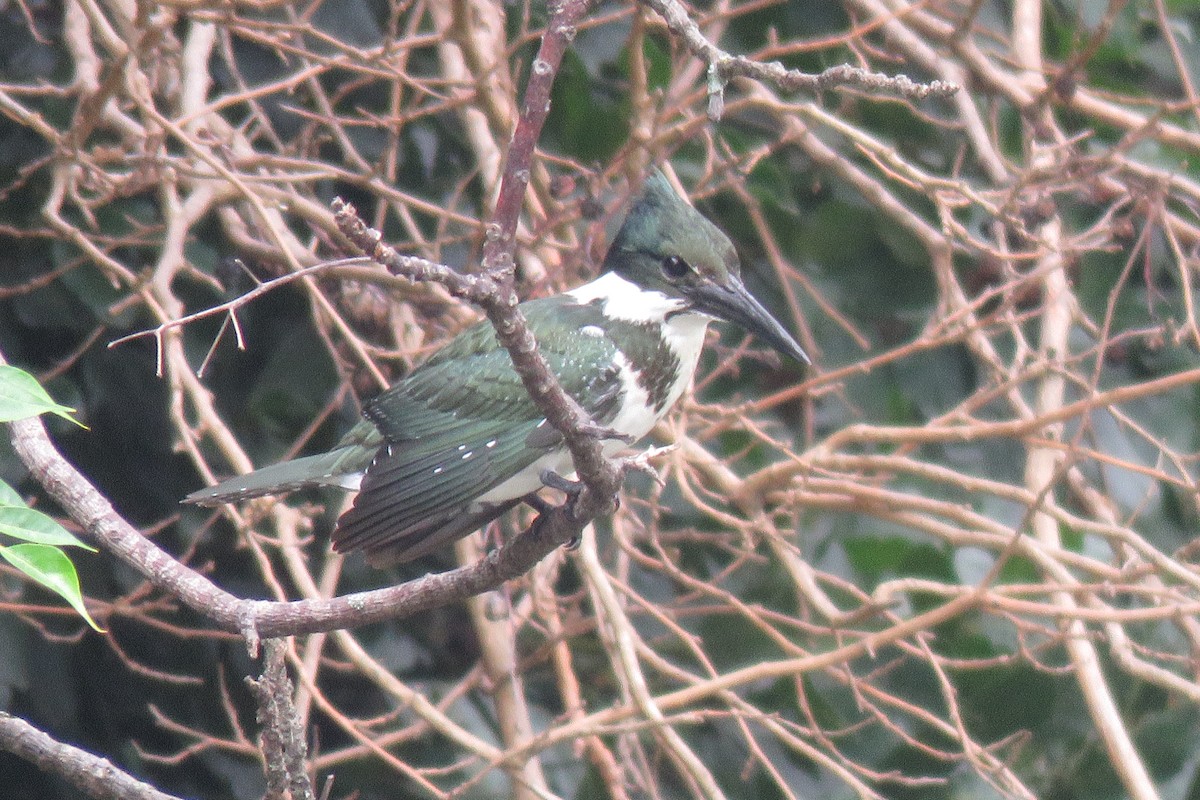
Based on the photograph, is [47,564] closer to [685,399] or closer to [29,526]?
[29,526]

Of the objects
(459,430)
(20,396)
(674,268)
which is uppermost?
(20,396)

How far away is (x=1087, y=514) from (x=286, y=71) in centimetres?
190

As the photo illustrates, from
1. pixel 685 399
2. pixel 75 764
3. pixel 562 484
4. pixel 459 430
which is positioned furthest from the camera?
pixel 685 399

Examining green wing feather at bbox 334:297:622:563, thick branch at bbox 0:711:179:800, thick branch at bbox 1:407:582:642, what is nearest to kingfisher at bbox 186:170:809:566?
green wing feather at bbox 334:297:622:563

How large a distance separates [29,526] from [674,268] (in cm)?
123

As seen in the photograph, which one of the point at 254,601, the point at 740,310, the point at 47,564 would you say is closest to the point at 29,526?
the point at 47,564

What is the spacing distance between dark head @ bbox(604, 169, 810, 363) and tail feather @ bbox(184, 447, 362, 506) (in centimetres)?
54

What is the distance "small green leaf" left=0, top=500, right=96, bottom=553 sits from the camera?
41.7 inches

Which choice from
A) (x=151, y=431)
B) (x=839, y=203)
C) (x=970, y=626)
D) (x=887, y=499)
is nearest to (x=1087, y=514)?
(x=970, y=626)

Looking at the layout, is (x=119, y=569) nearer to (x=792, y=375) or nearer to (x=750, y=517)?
(x=750, y=517)

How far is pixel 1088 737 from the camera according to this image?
2.57 m

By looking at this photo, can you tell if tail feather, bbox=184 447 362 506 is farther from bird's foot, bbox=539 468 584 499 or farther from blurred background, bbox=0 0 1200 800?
bird's foot, bbox=539 468 584 499

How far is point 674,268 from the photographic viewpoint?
2131mm

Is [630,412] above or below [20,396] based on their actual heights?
below
